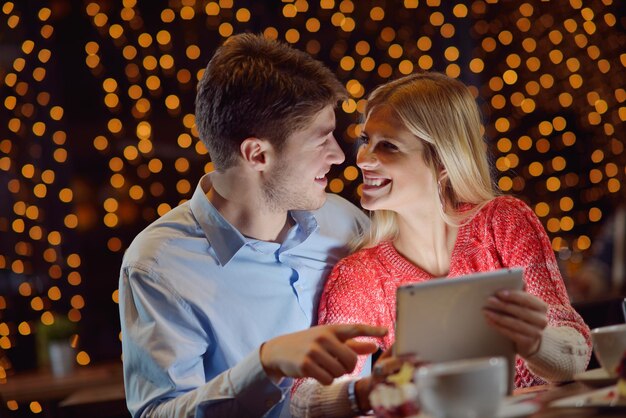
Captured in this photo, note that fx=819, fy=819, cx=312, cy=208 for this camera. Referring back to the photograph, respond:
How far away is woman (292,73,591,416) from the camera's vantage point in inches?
73.6

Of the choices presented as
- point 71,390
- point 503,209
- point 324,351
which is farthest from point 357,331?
point 71,390

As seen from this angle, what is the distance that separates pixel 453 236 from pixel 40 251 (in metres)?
2.58

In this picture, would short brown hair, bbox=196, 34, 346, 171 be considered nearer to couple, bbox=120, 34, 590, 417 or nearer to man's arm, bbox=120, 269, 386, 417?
couple, bbox=120, 34, 590, 417

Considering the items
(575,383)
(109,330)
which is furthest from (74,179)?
(575,383)

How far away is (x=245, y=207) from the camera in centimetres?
191

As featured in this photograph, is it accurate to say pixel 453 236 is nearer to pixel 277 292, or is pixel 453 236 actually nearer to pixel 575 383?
pixel 277 292

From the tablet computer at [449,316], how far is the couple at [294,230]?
0.45 meters

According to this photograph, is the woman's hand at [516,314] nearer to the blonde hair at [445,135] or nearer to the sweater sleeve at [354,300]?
the sweater sleeve at [354,300]

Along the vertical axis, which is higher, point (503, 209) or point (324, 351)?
point (503, 209)

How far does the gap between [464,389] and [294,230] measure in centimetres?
112

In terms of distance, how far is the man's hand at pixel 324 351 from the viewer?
3.98 feet

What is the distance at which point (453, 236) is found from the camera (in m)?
1.99

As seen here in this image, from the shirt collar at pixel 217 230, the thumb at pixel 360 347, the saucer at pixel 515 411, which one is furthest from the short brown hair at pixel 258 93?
the saucer at pixel 515 411

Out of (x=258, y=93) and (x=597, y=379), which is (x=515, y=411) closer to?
(x=597, y=379)
